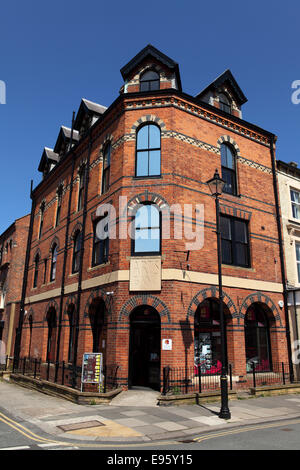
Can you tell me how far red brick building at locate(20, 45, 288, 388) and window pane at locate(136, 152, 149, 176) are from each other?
1.8 inches

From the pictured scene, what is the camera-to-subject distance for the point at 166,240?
13.8 metres

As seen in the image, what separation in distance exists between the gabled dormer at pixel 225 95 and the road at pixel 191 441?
14.4 meters

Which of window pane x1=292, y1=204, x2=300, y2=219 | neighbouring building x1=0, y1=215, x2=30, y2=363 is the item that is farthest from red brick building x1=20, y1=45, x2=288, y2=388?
neighbouring building x1=0, y1=215, x2=30, y2=363

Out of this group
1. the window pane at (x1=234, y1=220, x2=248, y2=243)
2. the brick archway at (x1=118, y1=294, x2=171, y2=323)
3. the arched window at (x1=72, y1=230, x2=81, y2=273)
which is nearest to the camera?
the brick archway at (x1=118, y1=294, x2=171, y2=323)

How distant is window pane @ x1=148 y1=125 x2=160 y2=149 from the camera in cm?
1529

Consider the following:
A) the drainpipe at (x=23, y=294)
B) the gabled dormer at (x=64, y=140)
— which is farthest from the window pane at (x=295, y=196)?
the drainpipe at (x=23, y=294)

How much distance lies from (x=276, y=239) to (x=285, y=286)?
7.75 ft

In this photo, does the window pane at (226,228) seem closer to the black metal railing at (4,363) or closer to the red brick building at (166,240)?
the red brick building at (166,240)

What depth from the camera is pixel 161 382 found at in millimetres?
12312

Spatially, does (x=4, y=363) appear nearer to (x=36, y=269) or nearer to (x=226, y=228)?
(x=36, y=269)

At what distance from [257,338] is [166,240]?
21.4 feet

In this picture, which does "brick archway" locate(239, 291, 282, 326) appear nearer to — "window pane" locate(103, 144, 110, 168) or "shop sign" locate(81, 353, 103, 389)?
"shop sign" locate(81, 353, 103, 389)

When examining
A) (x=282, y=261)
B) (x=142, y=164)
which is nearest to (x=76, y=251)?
(x=142, y=164)
